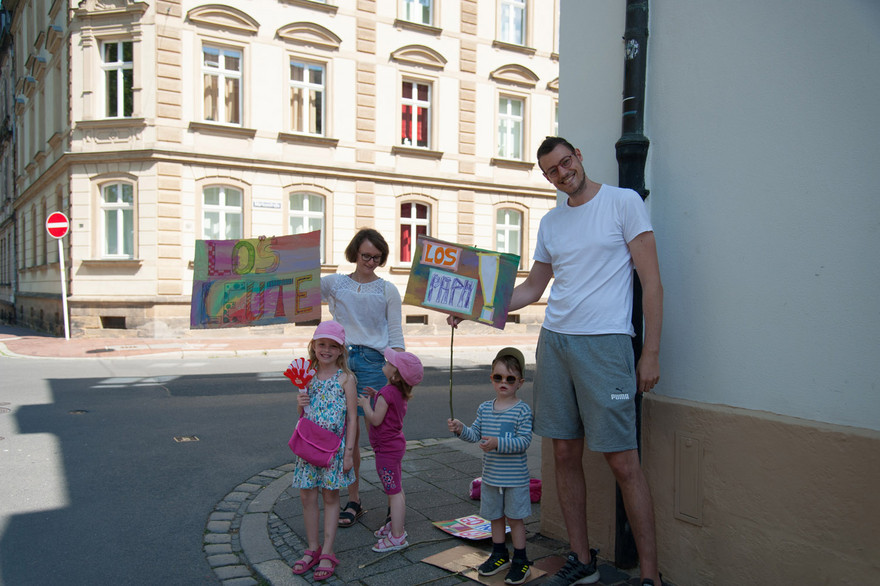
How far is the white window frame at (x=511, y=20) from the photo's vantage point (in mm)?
22438

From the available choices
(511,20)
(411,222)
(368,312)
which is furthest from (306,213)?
(368,312)

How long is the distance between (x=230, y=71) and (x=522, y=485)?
1749 centimetres

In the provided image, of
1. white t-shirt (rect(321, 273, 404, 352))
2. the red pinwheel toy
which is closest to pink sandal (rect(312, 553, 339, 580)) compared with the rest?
the red pinwheel toy

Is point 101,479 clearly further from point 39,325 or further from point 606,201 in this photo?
point 39,325

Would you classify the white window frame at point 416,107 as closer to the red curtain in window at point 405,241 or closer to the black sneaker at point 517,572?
the red curtain in window at point 405,241

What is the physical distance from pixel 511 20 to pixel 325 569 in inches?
865

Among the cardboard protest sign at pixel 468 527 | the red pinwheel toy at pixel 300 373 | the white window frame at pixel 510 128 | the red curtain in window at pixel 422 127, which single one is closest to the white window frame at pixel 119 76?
the red curtain in window at pixel 422 127

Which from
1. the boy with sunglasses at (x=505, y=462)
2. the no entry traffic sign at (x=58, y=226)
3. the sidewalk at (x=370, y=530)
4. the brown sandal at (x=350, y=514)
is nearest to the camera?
the boy with sunglasses at (x=505, y=462)

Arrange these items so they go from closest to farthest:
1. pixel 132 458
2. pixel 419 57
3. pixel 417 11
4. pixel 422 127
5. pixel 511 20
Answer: pixel 132 458, pixel 419 57, pixel 417 11, pixel 422 127, pixel 511 20

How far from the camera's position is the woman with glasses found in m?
4.36

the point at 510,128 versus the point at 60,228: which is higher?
the point at 510,128

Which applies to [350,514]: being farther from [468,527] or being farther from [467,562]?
[467,562]

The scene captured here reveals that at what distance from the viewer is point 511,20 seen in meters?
22.7

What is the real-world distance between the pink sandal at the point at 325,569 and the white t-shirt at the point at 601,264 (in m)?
1.69
